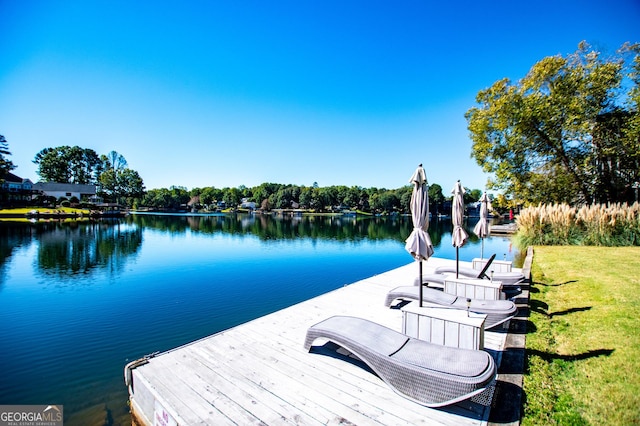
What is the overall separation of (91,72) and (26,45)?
365 cm

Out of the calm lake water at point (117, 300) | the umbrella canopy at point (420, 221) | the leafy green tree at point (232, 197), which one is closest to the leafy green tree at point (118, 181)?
the leafy green tree at point (232, 197)

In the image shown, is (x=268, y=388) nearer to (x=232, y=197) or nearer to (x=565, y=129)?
(x=565, y=129)

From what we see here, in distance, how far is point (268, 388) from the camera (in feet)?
12.3

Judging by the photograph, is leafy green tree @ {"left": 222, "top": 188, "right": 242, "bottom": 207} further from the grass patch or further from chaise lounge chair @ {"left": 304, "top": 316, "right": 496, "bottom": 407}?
chaise lounge chair @ {"left": 304, "top": 316, "right": 496, "bottom": 407}

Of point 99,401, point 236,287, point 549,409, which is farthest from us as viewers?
point 236,287

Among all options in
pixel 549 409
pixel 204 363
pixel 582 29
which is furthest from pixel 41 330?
pixel 582 29

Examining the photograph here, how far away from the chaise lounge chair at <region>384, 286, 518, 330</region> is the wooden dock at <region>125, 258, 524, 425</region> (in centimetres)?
38

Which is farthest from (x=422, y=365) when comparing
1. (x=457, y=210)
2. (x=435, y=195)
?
(x=435, y=195)

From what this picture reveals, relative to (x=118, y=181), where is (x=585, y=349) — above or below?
below

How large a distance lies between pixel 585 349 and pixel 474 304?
5.23 ft

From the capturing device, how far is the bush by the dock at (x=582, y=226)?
41.0 ft

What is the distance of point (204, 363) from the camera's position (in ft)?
14.4

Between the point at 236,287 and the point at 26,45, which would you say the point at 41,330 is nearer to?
the point at 236,287

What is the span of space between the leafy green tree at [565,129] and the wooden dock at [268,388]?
16.7 meters
